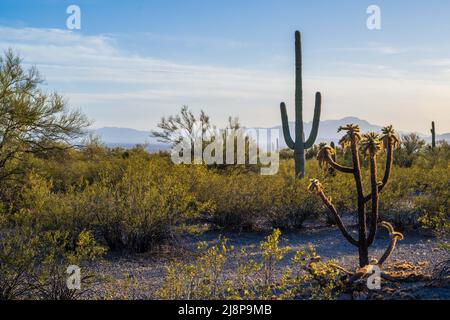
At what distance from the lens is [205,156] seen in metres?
21.3

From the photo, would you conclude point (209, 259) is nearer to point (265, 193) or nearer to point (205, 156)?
point (265, 193)

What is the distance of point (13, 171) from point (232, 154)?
932cm

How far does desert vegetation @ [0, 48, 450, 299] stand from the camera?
268 inches

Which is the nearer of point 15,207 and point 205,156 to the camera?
point 15,207

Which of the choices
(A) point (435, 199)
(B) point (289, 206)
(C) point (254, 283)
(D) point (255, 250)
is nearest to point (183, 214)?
(D) point (255, 250)

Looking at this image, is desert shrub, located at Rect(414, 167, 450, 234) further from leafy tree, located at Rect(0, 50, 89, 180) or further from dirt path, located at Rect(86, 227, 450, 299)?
leafy tree, located at Rect(0, 50, 89, 180)

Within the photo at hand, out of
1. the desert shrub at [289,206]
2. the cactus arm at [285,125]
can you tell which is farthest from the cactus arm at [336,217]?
the cactus arm at [285,125]

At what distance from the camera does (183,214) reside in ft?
33.6

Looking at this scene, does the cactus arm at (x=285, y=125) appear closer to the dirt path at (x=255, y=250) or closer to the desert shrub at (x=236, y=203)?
the desert shrub at (x=236, y=203)

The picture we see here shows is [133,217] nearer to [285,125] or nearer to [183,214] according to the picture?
[183,214]

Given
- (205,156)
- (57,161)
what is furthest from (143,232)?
(205,156)

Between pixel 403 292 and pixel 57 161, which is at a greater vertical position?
pixel 57 161

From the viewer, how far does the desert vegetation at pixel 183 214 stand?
22.3 feet

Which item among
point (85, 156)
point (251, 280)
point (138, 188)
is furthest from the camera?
point (85, 156)
